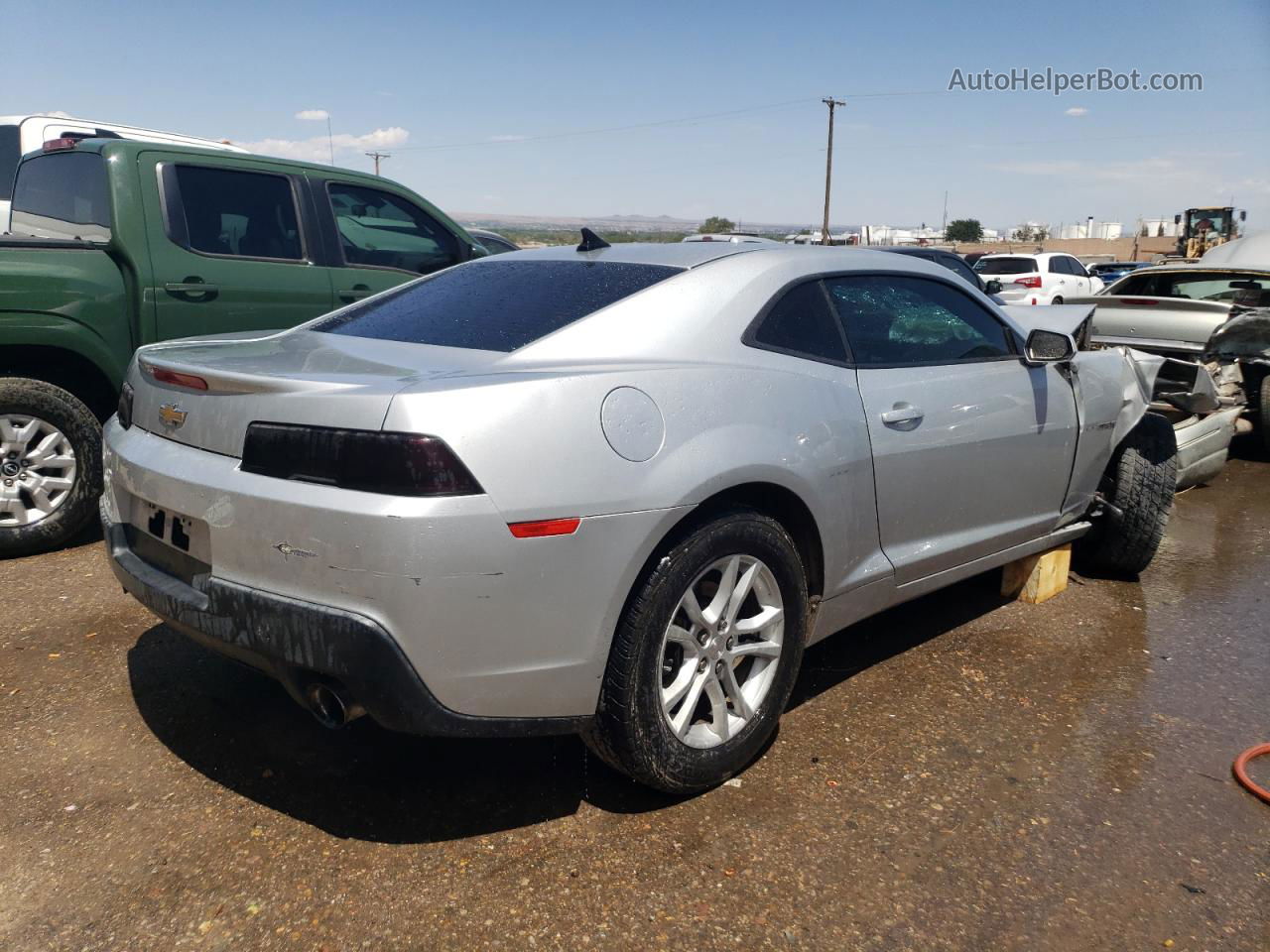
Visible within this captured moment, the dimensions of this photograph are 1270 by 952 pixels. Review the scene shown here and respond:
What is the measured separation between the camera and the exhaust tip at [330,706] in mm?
2395

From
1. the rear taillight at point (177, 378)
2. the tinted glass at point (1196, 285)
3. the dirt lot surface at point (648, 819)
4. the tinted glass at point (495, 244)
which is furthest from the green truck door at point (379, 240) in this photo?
the tinted glass at point (1196, 285)

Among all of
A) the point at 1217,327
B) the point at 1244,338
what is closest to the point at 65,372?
the point at 1217,327

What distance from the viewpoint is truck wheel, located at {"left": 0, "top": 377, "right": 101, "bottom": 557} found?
183 inches

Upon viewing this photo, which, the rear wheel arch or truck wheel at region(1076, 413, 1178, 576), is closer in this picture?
truck wheel at region(1076, 413, 1178, 576)

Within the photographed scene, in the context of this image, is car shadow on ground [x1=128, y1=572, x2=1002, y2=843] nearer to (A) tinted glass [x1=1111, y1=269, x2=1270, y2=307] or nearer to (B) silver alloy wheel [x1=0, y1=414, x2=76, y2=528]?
(B) silver alloy wheel [x1=0, y1=414, x2=76, y2=528]

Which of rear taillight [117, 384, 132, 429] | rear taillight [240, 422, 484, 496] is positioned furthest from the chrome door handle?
rear taillight [117, 384, 132, 429]

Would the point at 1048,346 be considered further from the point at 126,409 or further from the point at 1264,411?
the point at 1264,411

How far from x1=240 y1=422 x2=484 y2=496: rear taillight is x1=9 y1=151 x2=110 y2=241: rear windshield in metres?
3.30

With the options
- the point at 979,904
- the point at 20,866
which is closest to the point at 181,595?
the point at 20,866

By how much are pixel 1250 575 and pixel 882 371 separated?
3.03 m

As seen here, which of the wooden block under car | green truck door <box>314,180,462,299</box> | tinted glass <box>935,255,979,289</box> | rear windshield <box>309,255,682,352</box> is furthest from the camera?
tinted glass <box>935,255,979,289</box>

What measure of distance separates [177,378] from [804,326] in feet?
5.97

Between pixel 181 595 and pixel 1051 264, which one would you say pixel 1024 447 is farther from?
pixel 1051 264

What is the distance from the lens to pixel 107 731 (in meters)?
3.19
